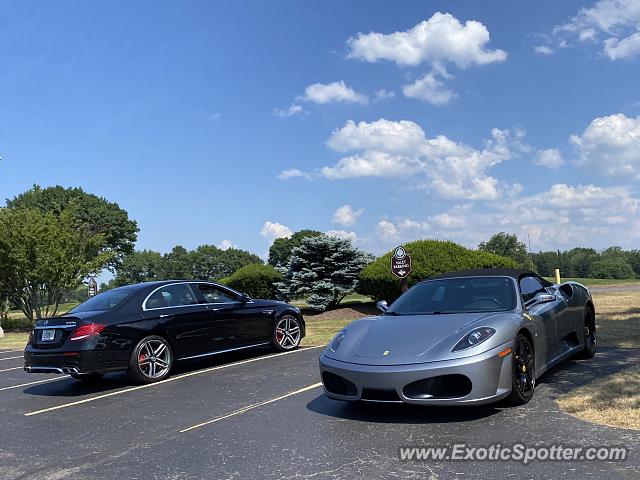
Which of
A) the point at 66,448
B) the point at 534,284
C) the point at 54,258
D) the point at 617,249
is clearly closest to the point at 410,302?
the point at 534,284

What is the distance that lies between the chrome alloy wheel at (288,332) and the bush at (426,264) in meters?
7.79

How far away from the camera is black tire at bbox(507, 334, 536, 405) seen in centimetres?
497

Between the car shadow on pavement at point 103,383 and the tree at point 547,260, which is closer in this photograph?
the car shadow on pavement at point 103,383

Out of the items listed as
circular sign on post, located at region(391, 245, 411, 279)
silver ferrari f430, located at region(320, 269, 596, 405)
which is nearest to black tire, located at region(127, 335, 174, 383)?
silver ferrari f430, located at region(320, 269, 596, 405)

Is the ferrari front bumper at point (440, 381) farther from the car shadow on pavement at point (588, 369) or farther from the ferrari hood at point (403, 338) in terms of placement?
the car shadow on pavement at point (588, 369)

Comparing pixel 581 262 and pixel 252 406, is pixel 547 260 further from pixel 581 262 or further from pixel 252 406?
pixel 252 406

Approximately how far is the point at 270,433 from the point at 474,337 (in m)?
1.94

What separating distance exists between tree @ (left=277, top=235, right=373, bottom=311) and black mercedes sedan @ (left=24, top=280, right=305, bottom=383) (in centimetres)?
1020

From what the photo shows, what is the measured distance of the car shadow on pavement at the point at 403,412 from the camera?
4871 mm

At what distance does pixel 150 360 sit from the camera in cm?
788

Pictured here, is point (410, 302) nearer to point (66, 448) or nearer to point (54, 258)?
point (66, 448)

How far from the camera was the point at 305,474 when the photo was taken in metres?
3.78

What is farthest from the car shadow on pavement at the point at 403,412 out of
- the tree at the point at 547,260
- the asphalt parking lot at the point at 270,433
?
the tree at the point at 547,260

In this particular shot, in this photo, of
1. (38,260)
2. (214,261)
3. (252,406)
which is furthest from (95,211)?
(214,261)
